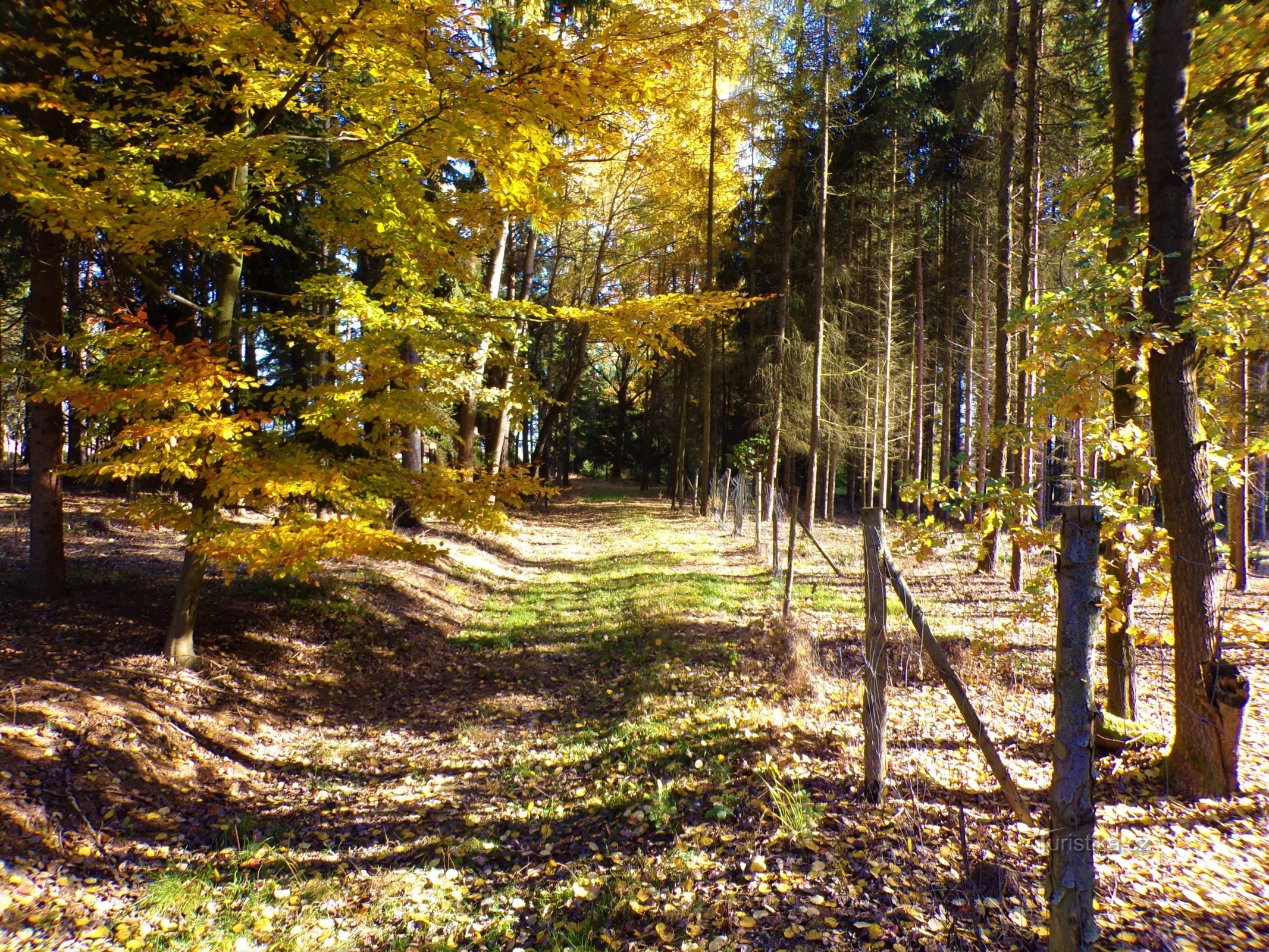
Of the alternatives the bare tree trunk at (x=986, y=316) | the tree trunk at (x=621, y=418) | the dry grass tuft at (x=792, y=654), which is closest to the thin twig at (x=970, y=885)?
the dry grass tuft at (x=792, y=654)

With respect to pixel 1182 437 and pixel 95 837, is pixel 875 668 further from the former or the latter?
pixel 95 837

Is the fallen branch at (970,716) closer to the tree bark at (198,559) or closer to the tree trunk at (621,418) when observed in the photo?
the tree bark at (198,559)

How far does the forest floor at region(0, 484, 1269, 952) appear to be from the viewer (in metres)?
3.37

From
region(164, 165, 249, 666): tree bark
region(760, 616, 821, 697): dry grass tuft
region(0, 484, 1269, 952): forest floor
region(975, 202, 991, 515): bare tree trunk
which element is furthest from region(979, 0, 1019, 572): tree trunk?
region(164, 165, 249, 666): tree bark

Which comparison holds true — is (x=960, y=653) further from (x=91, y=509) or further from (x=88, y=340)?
(x=91, y=509)

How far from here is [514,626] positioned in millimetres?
9719

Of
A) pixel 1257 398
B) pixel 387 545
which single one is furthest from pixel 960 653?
pixel 387 545

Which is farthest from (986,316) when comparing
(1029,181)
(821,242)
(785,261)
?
(1029,181)

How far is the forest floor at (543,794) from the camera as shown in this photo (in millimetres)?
3369

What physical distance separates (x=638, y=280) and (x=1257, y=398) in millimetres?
20860

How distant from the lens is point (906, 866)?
140 inches

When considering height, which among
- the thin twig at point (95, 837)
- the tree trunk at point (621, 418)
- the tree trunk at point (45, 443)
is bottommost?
the thin twig at point (95, 837)

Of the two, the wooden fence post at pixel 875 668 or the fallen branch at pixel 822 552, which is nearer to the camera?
the wooden fence post at pixel 875 668

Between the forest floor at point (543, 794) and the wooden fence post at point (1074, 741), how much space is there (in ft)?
2.28
